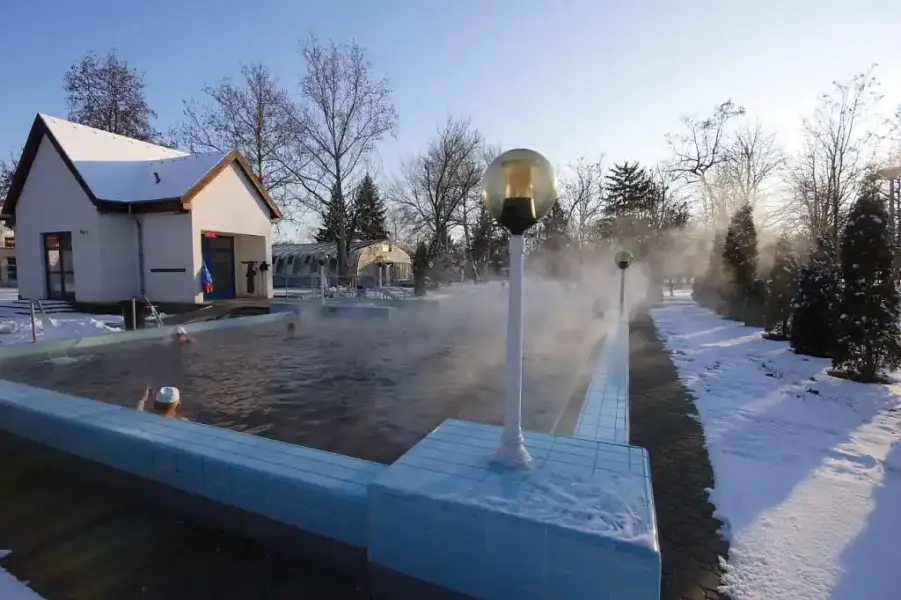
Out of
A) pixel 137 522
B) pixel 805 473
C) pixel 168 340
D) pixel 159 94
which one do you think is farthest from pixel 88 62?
pixel 805 473

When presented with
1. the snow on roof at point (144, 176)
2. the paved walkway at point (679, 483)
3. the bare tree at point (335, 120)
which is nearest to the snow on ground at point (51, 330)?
the snow on roof at point (144, 176)

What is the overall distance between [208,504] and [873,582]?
11.4 ft

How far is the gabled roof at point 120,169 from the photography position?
1434cm

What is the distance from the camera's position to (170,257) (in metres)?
14.8

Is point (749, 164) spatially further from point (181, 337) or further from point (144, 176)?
point (144, 176)

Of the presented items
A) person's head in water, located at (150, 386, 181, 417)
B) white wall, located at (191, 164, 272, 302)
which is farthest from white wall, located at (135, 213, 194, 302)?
person's head in water, located at (150, 386, 181, 417)

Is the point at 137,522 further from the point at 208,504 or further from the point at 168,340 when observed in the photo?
the point at 168,340

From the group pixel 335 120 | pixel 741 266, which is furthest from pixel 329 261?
pixel 741 266

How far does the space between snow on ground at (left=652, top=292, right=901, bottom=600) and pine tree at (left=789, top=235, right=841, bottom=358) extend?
1.24 m

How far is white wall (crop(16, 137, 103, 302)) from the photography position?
1427 cm

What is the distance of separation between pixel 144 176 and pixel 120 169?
2.54ft

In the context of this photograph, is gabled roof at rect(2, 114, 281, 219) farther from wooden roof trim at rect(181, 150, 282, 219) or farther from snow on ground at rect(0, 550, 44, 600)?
snow on ground at rect(0, 550, 44, 600)

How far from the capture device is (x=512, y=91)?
12.9 metres

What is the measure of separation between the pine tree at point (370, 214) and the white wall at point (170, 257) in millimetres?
15404
